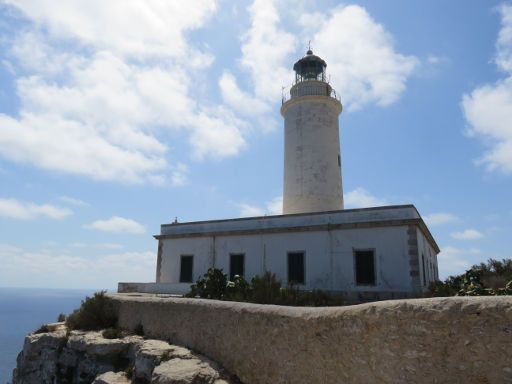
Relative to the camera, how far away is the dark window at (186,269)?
19.4 meters

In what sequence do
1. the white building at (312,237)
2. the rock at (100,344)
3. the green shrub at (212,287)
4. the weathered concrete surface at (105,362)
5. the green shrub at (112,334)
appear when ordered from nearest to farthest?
the weathered concrete surface at (105,362) → the rock at (100,344) → the green shrub at (112,334) → the green shrub at (212,287) → the white building at (312,237)

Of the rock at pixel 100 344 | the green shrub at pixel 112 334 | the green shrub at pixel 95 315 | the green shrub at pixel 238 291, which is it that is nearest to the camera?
the rock at pixel 100 344

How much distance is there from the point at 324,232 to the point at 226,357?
33.0 ft

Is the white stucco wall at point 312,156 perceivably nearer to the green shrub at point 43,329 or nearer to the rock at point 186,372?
the green shrub at point 43,329

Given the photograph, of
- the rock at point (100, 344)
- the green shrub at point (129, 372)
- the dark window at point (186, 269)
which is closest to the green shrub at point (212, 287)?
the rock at point (100, 344)

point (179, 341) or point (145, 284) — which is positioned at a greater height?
point (145, 284)

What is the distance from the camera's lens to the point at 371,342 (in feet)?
14.4

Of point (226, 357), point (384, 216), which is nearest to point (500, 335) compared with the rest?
point (226, 357)

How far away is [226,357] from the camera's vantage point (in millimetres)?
6945

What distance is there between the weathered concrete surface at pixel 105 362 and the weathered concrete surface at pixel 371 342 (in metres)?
0.57

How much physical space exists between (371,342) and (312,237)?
12.2 meters

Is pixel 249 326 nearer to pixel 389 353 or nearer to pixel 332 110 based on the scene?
pixel 389 353

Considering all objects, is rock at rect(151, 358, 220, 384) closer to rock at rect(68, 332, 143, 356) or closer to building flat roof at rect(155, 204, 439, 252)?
rock at rect(68, 332, 143, 356)

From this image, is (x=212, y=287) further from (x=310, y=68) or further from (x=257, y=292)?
(x=310, y=68)
